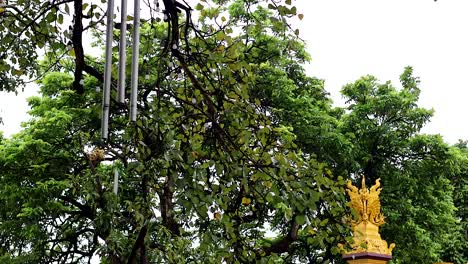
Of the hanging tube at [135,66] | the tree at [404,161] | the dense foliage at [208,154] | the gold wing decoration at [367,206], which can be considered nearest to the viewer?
the hanging tube at [135,66]

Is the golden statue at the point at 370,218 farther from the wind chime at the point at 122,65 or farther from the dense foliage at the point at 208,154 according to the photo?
the wind chime at the point at 122,65

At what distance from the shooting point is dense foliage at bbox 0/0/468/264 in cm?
234

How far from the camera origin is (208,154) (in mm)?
2490

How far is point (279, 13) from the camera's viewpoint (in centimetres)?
234

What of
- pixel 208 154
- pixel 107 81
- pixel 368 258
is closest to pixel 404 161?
pixel 368 258

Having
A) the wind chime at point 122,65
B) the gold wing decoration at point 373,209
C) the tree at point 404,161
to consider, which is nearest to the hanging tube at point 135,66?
the wind chime at point 122,65

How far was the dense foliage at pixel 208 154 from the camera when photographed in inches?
92.2

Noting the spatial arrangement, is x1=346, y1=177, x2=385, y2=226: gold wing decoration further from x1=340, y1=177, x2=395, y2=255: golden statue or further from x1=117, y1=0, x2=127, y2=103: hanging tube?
x1=117, y1=0, x2=127, y2=103: hanging tube

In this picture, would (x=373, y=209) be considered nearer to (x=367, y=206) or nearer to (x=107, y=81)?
(x=367, y=206)

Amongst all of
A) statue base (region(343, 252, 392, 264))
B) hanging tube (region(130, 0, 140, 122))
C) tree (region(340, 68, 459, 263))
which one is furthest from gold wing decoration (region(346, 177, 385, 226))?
tree (region(340, 68, 459, 263))

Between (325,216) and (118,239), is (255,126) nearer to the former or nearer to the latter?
(325,216)

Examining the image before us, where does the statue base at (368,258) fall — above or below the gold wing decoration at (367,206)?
below

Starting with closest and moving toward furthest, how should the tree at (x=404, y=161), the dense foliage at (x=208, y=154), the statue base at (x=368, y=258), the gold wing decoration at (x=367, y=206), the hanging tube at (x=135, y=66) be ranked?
the hanging tube at (x=135, y=66)
the dense foliage at (x=208, y=154)
the statue base at (x=368, y=258)
the gold wing decoration at (x=367, y=206)
the tree at (x=404, y=161)

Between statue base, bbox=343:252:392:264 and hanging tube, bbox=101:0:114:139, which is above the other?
statue base, bbox=343:252:392:264
